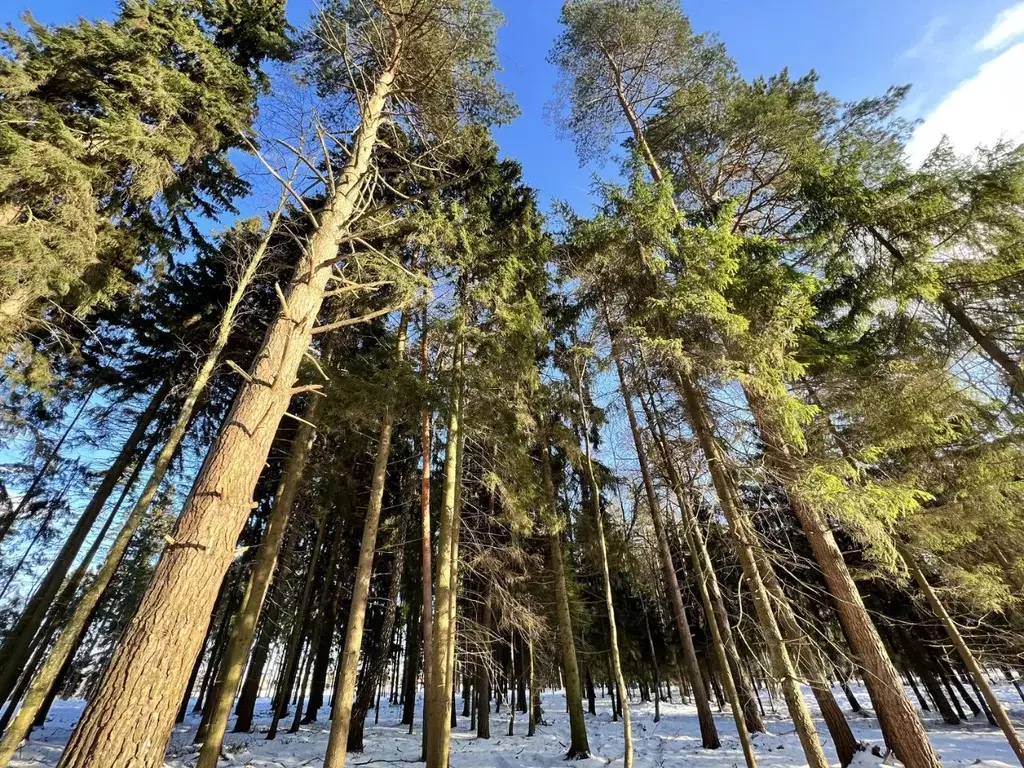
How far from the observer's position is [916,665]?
45.3 ft

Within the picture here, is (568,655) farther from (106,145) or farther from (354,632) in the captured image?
(106,145)

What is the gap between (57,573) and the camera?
349 inches

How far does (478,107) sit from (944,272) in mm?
8871

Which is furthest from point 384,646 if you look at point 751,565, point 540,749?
point 751,565

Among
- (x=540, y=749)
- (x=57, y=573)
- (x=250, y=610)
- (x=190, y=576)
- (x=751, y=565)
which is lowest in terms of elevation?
(x=540, y=749)

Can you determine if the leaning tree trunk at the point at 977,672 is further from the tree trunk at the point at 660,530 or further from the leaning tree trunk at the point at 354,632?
the leaning tree trunk at the point at 354,632

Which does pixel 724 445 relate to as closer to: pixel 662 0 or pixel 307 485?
pixel 307 485

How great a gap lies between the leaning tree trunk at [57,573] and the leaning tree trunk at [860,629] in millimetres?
10953

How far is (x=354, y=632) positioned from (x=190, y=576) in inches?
164

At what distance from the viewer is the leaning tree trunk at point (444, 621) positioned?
5.71 meters

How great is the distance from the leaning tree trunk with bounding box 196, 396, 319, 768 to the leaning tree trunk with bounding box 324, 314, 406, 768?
4.43 ft

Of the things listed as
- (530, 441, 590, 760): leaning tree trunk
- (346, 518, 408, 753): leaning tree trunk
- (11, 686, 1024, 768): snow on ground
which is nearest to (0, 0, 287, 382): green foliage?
(346, 518, 408, 753): leaning tree trunk

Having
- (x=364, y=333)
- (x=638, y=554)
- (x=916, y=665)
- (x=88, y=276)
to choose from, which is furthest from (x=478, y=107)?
(x=916, y=665)

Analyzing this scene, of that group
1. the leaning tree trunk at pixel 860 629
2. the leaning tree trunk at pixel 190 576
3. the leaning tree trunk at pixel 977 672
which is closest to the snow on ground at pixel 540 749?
the leaning tree trunk at pixel 977 672
